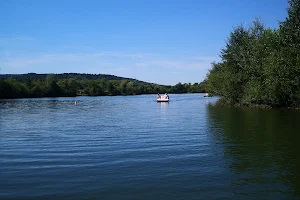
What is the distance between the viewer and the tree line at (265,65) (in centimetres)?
4466

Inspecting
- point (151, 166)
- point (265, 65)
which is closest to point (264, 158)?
point (151, 166)

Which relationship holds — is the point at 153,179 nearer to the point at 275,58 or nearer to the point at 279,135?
the point at 279,135

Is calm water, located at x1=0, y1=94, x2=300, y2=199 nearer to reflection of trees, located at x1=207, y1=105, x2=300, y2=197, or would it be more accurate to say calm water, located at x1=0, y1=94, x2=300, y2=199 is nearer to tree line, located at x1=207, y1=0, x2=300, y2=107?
reflection of trees, located at x1=207, y1=105, x2=300, y2=197

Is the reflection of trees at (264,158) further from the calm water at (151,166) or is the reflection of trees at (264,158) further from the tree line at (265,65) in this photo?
the tree line at (265,65)

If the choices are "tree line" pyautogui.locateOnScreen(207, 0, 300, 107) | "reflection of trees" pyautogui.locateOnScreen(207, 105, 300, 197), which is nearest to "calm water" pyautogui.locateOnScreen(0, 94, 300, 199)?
"reflection of trees" pyautogui.locateOnScreen(207, 105, 300, 197)

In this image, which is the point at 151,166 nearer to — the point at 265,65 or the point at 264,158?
the point at 264,158

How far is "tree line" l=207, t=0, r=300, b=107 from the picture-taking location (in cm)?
4466

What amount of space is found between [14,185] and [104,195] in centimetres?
387

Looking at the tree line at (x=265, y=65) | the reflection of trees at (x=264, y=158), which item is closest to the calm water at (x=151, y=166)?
the reflection of trees at (x=264, y=158)

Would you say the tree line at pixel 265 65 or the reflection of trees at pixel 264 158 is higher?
the tree line at pixel 265 65

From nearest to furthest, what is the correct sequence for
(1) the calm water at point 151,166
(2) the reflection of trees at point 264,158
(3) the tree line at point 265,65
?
(1) the calm water at point 151,166, (2) the reflection of trees at point 264,158, (3) the tree line at point 265,65

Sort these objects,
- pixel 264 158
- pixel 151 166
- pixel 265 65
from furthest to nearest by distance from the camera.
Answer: pixel 265 65 < pixel 264 158 < pixel 151 166

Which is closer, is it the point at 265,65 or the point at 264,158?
the point at 264,158

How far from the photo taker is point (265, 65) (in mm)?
48094
